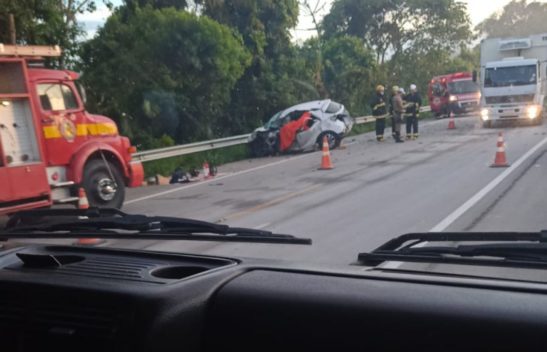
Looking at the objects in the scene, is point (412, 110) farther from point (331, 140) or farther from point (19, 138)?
point (19, 138)

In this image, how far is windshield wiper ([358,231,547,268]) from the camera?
2.55 meters

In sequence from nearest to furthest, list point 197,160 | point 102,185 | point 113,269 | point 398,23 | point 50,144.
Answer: point 113,269 < point 50,144 < point 102,185 < point 197,160 < point 398,23

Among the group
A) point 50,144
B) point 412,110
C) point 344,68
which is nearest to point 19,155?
point 50,144

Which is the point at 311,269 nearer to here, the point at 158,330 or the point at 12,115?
the point at 158,330

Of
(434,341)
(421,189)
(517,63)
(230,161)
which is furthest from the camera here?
(517,63)

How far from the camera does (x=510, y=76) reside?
24797 mm

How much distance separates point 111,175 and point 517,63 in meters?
17.9

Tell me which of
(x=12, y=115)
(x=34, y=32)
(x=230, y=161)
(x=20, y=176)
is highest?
(x=34, y=32)

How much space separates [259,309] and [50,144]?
9753 millimetres

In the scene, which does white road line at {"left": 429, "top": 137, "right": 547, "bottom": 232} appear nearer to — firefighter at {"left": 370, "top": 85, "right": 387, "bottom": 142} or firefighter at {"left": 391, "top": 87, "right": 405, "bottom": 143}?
firefighter at {"left": 391, "top": 87, "right": 405, "bottom": 143}

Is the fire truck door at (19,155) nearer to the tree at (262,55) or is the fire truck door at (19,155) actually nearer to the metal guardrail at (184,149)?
the metal guardrail at (184,149)

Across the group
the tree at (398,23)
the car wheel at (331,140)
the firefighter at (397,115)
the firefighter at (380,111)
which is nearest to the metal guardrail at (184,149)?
the car wheel at (331,140)

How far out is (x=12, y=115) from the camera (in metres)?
10.8

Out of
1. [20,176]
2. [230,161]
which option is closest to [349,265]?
[20,176]
